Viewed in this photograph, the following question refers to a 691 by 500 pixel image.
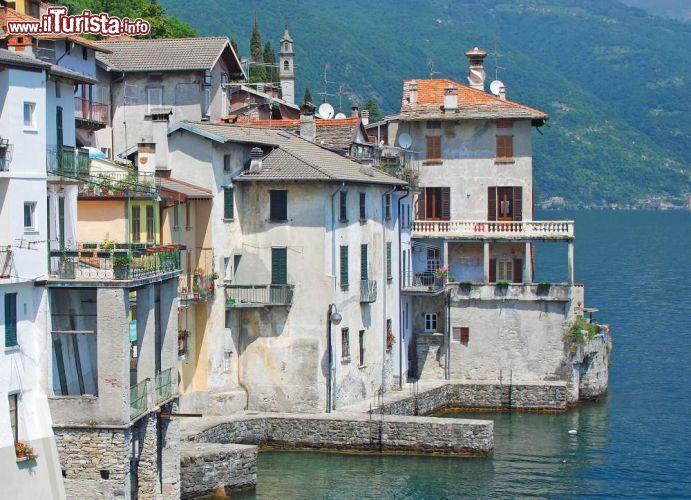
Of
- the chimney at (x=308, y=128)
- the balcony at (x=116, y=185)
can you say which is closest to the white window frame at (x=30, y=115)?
the balcony at (x=116, y=185)

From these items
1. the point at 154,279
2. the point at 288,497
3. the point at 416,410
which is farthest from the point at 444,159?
the point at 154,279

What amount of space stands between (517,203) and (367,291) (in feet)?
47.6

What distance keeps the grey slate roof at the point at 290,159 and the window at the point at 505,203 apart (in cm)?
1088

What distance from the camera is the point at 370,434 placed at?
6172 cm

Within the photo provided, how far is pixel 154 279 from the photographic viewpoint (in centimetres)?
4669

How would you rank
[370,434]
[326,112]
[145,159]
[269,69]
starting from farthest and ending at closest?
1. [269,69]
2. [326,112]
3. [370,434]
4. [145,159]

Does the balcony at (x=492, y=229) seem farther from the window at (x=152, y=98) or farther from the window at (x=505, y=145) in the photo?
the window at (x=152, y=98)

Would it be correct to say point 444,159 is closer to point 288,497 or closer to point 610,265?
point 288,497

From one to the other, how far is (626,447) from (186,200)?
21283 mm

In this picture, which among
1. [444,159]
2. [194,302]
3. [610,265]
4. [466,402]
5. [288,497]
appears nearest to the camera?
[288,497]

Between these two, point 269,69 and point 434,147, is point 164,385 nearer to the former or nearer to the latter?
point 434,147

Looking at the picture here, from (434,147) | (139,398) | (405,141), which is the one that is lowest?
(139,398)

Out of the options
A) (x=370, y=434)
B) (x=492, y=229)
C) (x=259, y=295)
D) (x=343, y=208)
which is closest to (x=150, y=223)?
(x=259, y=295)

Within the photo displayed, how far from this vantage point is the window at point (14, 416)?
4247 cm
